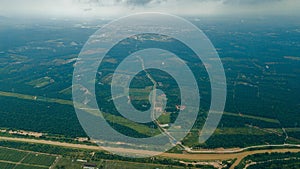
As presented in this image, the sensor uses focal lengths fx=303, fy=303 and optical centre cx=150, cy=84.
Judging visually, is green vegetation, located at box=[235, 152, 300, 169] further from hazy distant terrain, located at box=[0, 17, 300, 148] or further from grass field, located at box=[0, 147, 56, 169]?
grass field, located at box=[0, 147, 56, 169]

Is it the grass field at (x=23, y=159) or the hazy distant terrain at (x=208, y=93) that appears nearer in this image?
the grass field at (x=23, y=159)

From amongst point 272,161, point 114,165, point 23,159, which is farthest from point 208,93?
point 23,159

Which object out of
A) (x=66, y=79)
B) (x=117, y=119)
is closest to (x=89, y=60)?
(x=66, y=79)

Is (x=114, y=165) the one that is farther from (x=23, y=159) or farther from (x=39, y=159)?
(x=23, y=159)

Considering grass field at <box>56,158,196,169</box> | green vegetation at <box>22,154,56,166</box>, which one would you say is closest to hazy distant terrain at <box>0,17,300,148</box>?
green vegetation at <box>22,154,56,166</box>

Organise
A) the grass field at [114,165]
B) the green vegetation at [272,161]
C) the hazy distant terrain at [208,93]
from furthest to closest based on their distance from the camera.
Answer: the hazy distant terrain at [208,93], the green vegetation at [272,161], the grass field at [114,165]

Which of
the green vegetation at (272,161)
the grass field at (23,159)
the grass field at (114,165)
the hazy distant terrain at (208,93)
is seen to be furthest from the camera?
the hazy distant terrain at (208,93)

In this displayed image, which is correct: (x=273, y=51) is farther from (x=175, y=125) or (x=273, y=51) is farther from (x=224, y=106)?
(x=175, y=125)

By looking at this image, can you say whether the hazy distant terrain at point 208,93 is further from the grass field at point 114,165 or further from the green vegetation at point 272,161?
the grass field at point 114,165

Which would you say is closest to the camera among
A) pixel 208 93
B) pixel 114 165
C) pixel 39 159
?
pixel 114 165

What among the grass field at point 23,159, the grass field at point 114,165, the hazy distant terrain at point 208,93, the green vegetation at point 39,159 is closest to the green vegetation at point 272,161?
the hazy distant terrain at point 208,93

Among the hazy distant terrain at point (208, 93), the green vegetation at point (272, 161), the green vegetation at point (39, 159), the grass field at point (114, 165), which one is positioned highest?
the hazy distant terrain at point (208, 93)
